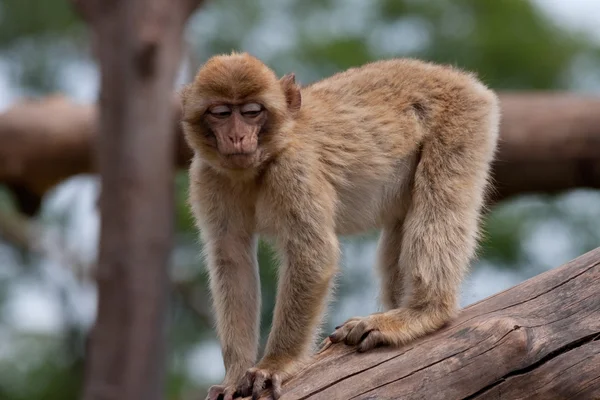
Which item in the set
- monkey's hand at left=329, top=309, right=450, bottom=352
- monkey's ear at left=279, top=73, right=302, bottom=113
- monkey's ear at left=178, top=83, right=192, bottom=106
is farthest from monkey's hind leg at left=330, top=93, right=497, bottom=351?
monkey's ear at left=178, top=83, right=192, bottom=106

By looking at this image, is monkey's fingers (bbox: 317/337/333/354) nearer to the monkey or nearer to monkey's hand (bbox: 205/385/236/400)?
the monkey

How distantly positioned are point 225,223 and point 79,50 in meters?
16.4

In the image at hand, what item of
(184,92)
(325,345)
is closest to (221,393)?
(325,345)

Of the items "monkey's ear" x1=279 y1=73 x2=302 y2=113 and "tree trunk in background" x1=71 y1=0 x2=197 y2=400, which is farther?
"tree trunk in background" x1=71 y1=0 x2=197 y2=400

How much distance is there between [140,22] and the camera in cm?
1188

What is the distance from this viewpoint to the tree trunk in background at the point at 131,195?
1186 centimetres

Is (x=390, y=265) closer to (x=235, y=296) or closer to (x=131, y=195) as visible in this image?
(x=235, y=296)

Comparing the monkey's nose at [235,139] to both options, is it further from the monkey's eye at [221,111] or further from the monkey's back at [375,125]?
the monkey's back at [375,125]

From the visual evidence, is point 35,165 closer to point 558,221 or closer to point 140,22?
point 140,22

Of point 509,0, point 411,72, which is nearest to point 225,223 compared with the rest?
point 411,72

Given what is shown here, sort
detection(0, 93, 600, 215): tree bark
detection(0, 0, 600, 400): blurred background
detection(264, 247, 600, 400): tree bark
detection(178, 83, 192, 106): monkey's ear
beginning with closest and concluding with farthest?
detection(264, 247, 600, 400): tree bark
detection(178, 83, 192, 106): monkey's ear
detection(0, 93, 600, 215): tree bark
detection(0, 0, 600, 400): blurred background

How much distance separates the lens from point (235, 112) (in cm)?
624

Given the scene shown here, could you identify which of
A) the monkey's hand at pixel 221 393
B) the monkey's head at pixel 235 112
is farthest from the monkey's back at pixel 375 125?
the monkey's hand at pixel 221 393

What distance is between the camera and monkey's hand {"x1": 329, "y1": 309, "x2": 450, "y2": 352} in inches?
243
